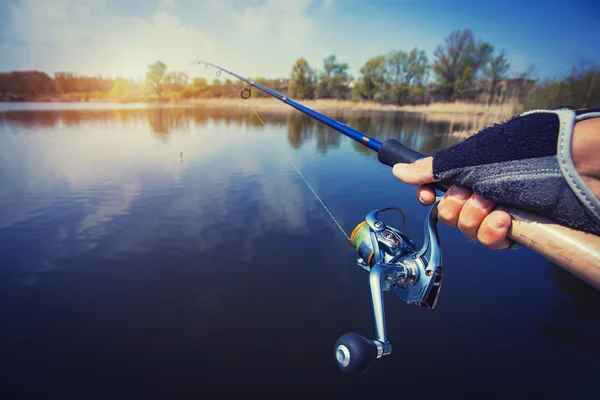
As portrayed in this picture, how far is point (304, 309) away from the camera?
3430 millimetres

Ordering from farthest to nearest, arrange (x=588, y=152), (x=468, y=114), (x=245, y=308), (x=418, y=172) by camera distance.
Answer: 1. (x=468, y=114)
2. (x=245, y=308)
3. (x=418, y=172)
4. (x=588, y=152)

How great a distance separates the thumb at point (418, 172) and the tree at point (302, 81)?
5337 cm

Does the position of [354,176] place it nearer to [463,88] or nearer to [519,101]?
[519,101]

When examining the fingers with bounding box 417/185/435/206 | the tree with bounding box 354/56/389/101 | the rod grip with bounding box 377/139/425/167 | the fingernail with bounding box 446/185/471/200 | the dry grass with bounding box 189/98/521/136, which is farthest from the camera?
the tree with bounding box 354/56/389/101

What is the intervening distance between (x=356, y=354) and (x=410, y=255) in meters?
0.70

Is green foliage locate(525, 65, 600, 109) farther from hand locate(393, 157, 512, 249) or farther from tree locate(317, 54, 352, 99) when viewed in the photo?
tree locate(317, 54, 352, 99)

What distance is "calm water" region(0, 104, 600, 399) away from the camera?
273cm

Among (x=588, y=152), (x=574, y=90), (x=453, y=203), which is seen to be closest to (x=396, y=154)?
(x=453, y=203)

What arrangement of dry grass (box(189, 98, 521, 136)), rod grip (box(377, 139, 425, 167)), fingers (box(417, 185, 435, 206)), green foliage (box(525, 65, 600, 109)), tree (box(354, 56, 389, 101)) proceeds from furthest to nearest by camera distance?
1. tree (box(354, 56, 389, 101))
2. dry grass (box(189, 98, 521, 136))
3. green foliage (box(525, 65, 600, 109))
4. rod grip (box(377, 139, 425, 167))
5. fingers (box(417, 185, 435, 206))

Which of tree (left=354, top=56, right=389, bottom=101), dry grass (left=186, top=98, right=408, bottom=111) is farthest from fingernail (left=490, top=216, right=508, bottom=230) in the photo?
tree (left=354, top=56, right=389, bottom=101)

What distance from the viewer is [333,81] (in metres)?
51.4

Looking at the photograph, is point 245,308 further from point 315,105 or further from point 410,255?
point 315,105

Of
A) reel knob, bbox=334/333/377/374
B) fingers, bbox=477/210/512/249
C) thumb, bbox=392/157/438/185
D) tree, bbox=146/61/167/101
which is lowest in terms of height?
reel knob, bbox=334/333/377/374

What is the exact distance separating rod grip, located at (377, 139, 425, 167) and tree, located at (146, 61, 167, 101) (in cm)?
6287
